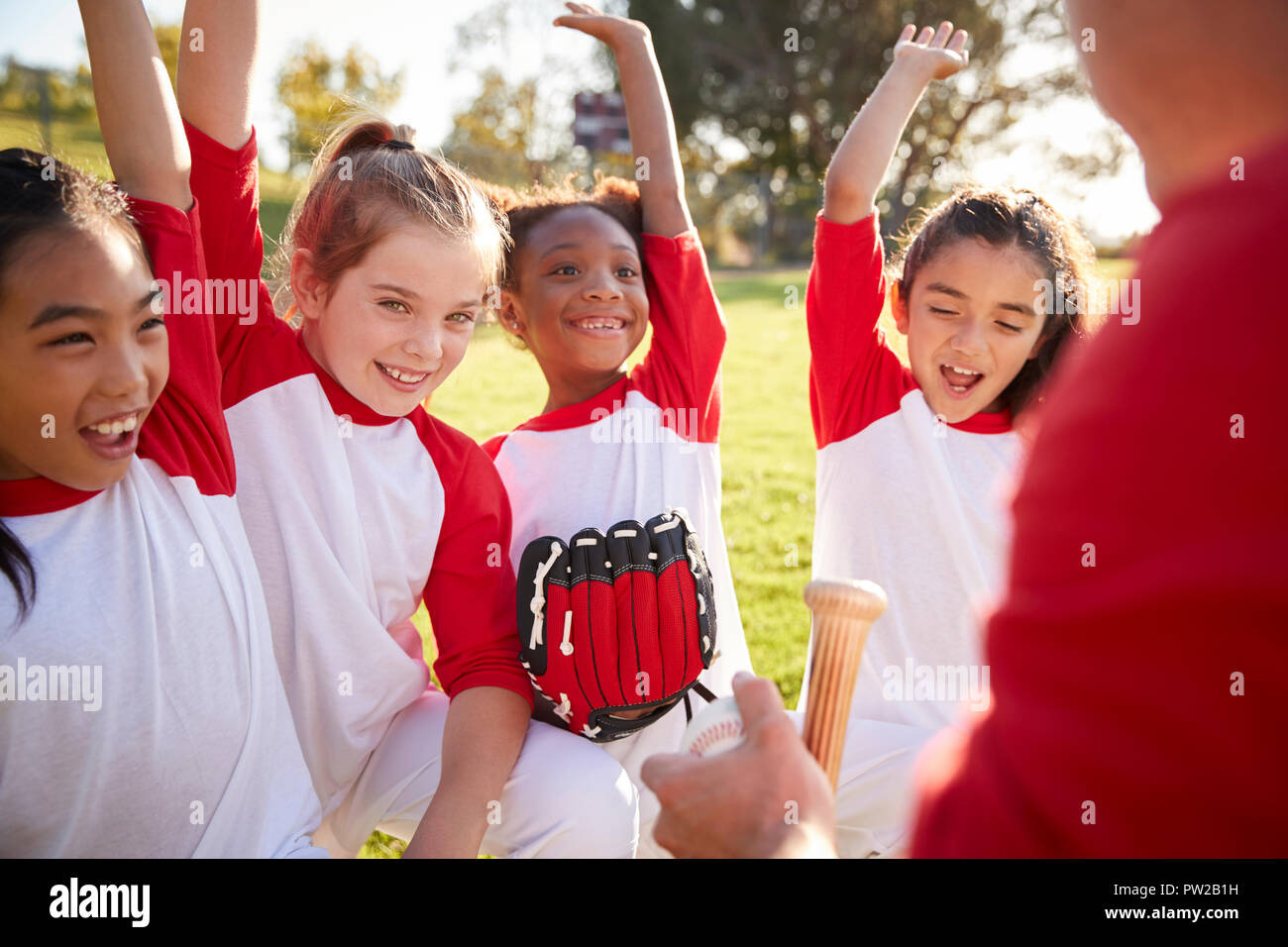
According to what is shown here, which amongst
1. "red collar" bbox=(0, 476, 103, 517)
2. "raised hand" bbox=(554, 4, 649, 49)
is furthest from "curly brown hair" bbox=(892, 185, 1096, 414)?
"red collar" bbox=(0, 476, 103, 517)

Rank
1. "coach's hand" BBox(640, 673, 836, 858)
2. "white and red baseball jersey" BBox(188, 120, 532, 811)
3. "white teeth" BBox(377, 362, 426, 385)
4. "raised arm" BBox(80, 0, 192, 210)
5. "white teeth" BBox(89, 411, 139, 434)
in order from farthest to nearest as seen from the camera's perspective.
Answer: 1. "white teeth" BBox(377, 362, 426, 385)
2. "white and red baseball jersey" BBox(188, 120, 532, 811)
3. "raised arm" BBox(80, 0, 192, 210)
4. "white teeth" BBox(89, 411, 139, 434)
5. "coach's hand" BBox(640, 673, 836, 858)

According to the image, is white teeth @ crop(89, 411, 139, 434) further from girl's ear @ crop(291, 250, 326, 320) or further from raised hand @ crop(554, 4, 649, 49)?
raised hand @ crop(554, 4, 649, 49)

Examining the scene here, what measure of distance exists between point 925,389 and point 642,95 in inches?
47.6

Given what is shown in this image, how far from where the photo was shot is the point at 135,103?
5.88 ft

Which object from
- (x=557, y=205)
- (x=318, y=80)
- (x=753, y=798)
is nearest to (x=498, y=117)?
(x=318, y=80)

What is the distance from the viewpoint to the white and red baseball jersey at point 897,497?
99.6 inches

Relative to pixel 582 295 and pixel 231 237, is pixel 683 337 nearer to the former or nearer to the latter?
pixel 582 295

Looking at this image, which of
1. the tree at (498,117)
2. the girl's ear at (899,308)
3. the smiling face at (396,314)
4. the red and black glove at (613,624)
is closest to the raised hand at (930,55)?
the girl's ear at (899,308)

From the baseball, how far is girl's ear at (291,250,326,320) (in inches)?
58.6

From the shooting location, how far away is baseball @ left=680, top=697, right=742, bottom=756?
1236mm

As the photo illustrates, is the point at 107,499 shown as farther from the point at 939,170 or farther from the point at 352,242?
the point at 939,170
